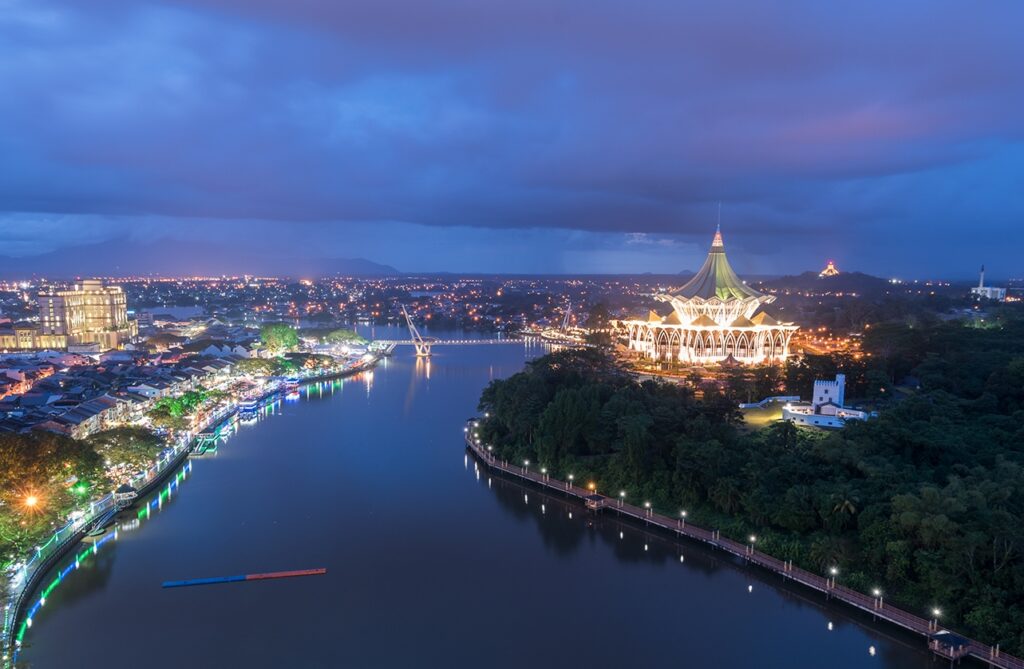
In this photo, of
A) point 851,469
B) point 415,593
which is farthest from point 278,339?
point 851,469

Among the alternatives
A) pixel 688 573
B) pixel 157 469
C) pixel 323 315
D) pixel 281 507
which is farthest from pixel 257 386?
pixel 323 315

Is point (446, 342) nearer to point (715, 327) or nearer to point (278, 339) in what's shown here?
point (278, 339)

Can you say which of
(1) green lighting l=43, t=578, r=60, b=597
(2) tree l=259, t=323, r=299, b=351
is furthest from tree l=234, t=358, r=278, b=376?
(1) green lighting l=43, t=578, r=60, b=597

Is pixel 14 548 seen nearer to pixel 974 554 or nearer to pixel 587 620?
pixel 587 620

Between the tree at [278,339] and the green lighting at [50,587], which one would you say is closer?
the green lighting at [50,587]

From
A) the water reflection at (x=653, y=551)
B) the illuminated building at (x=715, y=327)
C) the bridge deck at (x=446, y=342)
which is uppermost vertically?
the illuminated building at (x=715, y=327)

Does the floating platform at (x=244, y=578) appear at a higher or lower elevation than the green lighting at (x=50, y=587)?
higher

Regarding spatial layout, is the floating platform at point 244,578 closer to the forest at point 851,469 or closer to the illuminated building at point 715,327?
the forest at point 851,469

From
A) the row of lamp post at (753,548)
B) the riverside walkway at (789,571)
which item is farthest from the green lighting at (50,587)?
the riverside walkway at (789,571)
